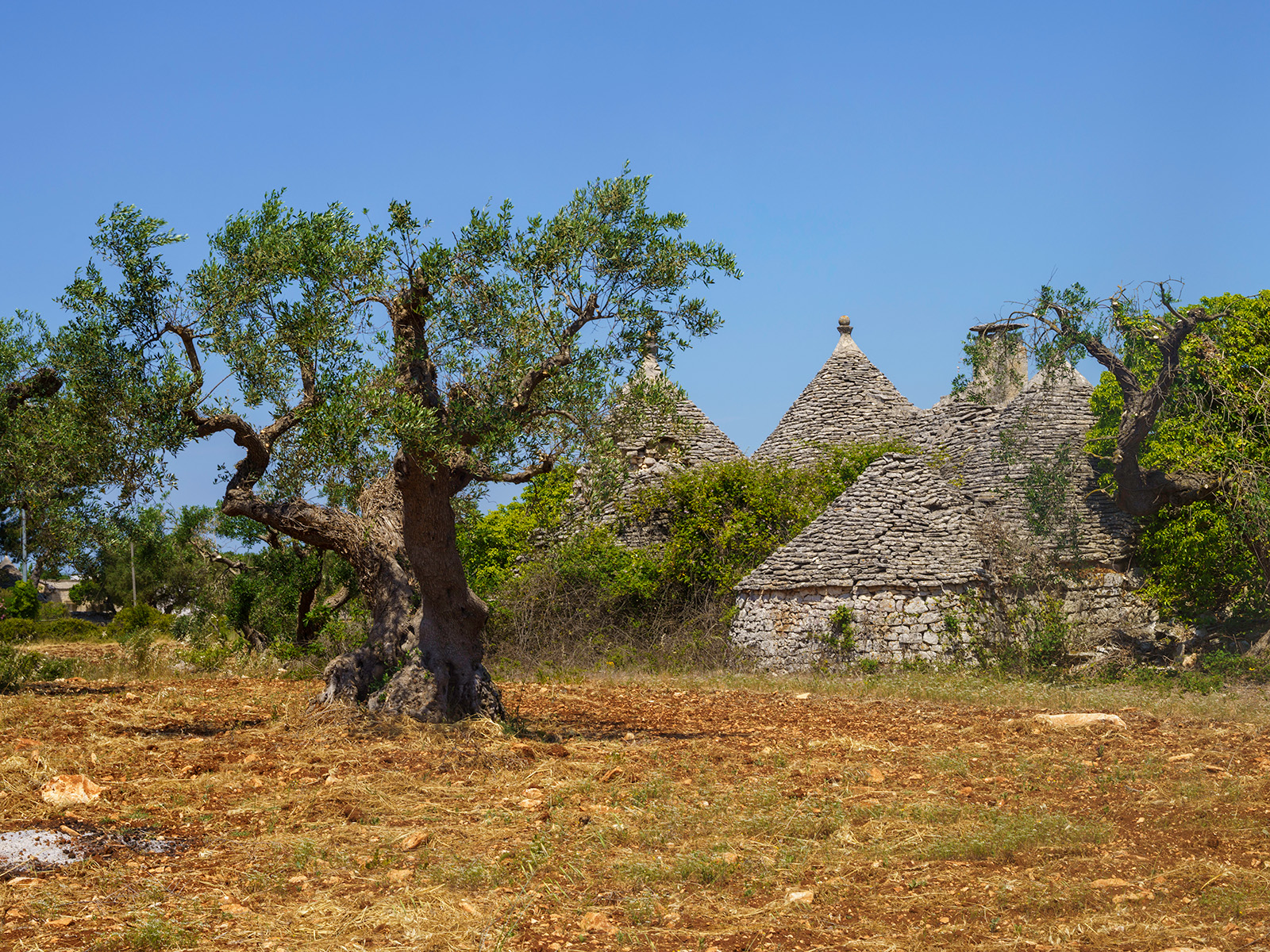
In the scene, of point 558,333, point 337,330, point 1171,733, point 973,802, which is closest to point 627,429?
point 558,333


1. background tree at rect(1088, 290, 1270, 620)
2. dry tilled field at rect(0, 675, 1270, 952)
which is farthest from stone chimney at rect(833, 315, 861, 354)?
dry tilled field at rect(0, 675, 1270, 952)

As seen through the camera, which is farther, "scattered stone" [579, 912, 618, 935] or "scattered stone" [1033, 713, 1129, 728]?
"scattered stone" [1033, 713, 1129, 728]

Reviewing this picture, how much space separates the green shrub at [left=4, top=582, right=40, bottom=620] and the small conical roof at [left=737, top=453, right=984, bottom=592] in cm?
2441

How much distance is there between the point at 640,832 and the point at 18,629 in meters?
25.1

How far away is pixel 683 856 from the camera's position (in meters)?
6.48

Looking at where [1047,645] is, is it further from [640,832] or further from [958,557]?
[640,832]

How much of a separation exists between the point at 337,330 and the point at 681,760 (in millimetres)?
5694

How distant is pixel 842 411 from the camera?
85.1 feet

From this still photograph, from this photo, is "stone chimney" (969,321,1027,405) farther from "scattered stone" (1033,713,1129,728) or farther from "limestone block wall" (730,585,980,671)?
"scattered stone" (1033,713,1129,728)

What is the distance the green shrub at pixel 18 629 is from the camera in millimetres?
24750

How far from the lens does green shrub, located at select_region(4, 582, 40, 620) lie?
102ft

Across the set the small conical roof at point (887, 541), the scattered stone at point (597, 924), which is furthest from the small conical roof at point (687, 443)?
the scattered stone at point (597, 924)

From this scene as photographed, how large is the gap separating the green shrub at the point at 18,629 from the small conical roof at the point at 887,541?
1830 cm

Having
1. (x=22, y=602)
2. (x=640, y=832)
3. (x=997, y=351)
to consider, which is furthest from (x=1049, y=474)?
(x=22, y=602)
